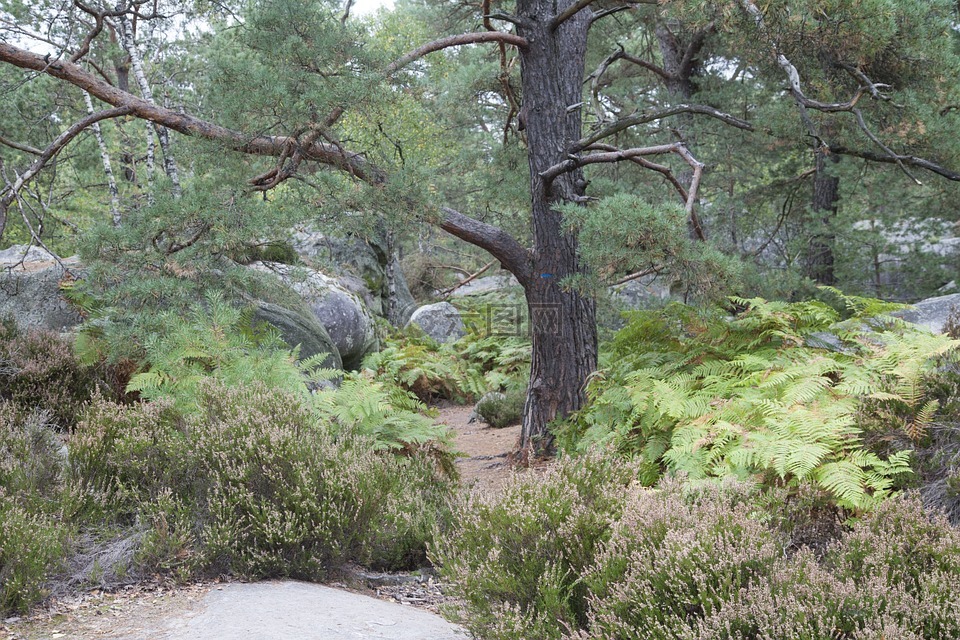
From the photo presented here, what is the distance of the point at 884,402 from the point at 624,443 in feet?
6.07

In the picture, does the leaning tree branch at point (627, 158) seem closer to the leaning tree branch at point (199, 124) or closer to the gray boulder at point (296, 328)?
the leaning tree branch at point (199, 124)

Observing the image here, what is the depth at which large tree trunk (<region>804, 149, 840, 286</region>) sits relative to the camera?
30.9ft

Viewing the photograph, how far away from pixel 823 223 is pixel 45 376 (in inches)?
383

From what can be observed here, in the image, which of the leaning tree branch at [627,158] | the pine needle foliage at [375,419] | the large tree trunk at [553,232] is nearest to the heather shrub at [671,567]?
the pine needle foliage at [375,419]

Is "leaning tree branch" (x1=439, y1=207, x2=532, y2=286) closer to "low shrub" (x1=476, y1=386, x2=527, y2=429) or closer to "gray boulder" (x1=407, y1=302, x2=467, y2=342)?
"low shrub" (x1=476, y1=386, x2=527, y2=429)

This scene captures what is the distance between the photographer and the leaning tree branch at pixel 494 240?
6.77 meters

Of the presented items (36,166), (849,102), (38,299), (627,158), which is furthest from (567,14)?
(38,299)

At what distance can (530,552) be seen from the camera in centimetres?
298

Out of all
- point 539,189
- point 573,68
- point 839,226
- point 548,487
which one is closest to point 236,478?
point 548,487

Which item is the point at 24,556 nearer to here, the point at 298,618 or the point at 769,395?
the point at 298,618

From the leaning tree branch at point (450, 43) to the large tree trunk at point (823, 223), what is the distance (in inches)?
198

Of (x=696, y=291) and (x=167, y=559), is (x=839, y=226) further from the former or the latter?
(x=167, y=559)

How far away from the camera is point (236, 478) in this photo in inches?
153

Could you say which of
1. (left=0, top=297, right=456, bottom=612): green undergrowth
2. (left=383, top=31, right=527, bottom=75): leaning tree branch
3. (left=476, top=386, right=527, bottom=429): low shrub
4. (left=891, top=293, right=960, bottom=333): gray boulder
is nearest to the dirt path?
(left=476, top=386, right=527, bottom=429): low shrub
